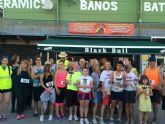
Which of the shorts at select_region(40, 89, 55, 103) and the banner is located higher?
the banner

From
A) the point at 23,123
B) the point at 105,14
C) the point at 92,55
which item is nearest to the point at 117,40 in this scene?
the point at 92,55

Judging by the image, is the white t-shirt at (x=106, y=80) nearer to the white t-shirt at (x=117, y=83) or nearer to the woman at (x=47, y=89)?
the white t-shirt at (x=117, y=83)

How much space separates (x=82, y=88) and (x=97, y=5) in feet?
50.4

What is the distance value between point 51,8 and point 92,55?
1092 centimetres

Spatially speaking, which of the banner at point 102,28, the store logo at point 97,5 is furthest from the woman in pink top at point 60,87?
the store logo at point 97,5

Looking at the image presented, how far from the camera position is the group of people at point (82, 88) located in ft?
33.2

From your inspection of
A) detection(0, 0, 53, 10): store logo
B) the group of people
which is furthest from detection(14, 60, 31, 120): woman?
detection(0, 0, 53, 10): store logo

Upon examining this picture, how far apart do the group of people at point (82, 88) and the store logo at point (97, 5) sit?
14.2m

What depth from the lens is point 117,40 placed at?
606 inches

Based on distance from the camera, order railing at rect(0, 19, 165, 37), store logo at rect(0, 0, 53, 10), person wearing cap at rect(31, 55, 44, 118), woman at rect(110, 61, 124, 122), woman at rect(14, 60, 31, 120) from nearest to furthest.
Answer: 1. woman at rect(110, 61, 124, 122)
2. woman at rect(14, 60, 31, 120)
3. person wearing cap at rect(31, 55, 44, 118)
4. railing at rect(0, 19, 165, 37)
5. store logo at rect(0, 0, 53, 10)

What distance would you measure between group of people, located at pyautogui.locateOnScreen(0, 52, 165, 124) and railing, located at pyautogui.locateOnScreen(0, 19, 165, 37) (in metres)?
13.1

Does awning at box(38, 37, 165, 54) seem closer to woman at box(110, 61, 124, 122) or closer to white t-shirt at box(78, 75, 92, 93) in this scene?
white t-shirt at box(78, 75, 92, 93)

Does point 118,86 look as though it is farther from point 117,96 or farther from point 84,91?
point 84,91

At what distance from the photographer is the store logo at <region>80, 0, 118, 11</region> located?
2492 centimetres
